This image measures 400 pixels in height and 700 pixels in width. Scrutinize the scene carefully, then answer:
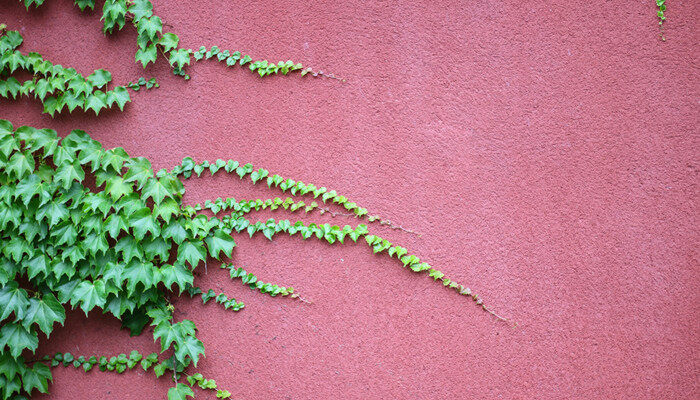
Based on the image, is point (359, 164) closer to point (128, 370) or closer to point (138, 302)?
point (138, 302)

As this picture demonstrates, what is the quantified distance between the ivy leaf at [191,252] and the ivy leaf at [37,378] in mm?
1052

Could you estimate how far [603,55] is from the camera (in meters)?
2.70

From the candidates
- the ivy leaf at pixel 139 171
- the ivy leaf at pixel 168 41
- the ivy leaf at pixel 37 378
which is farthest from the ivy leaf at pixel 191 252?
the ivy leaf at pixel 168 41

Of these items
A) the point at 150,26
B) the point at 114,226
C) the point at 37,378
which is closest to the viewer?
the point at 114,226

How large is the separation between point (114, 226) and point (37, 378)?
102 centimetres

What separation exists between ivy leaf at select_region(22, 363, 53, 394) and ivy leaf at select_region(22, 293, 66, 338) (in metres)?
0.29

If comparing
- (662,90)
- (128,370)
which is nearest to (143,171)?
(128,370)

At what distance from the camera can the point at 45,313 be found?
103 inches

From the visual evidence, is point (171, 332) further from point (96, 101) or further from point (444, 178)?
point (444, 178)

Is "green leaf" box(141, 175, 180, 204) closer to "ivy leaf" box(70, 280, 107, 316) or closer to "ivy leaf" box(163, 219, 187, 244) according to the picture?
"ivy leaf" box(163, 219, 187, 244)

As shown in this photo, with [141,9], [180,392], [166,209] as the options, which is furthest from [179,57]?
[180,392]

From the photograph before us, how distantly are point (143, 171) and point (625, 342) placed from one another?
2.84m

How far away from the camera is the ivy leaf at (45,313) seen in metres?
2.61

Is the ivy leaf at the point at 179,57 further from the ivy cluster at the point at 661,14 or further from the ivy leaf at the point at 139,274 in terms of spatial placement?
the ivy cluster at the point at 661,14
